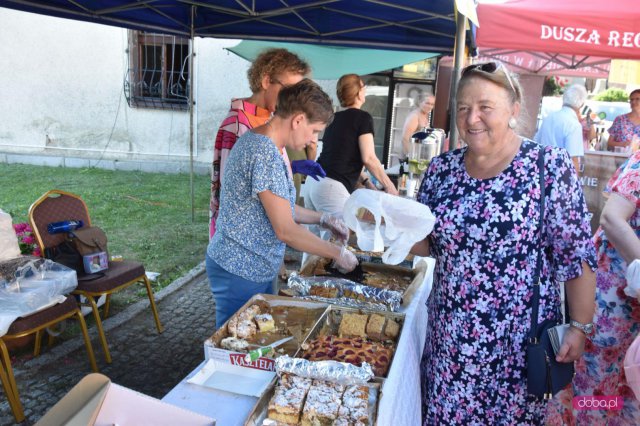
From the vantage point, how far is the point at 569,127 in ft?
19.3

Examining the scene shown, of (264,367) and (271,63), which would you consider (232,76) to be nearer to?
(271,63)

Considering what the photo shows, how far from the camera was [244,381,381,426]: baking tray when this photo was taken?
51.0 inches

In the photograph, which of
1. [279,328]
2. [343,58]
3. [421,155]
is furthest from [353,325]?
[343,58]

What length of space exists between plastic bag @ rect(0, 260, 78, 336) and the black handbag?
242 centimetres

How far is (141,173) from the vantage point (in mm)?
9797

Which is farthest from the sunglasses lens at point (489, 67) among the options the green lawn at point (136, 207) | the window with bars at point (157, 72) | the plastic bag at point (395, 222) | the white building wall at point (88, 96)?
the window with bars at point (157, 72)

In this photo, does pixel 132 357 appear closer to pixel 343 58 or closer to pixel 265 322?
pixel 265 322

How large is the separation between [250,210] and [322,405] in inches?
32.2

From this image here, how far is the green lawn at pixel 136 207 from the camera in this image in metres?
5.26

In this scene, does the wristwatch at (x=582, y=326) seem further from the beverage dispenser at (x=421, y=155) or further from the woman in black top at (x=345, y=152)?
the beverage dispenser at (x=421, y=155)

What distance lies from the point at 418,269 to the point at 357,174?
1.58 metres

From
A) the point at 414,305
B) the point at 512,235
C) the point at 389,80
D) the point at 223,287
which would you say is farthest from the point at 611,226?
the point at 389,80

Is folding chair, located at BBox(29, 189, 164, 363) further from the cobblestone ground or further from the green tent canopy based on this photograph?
the green tent canopy

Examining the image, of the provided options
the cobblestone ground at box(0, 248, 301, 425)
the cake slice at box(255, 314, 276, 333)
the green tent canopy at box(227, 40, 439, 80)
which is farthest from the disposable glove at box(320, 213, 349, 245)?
the green tent canopy at box(227, 40, 439, 80)
